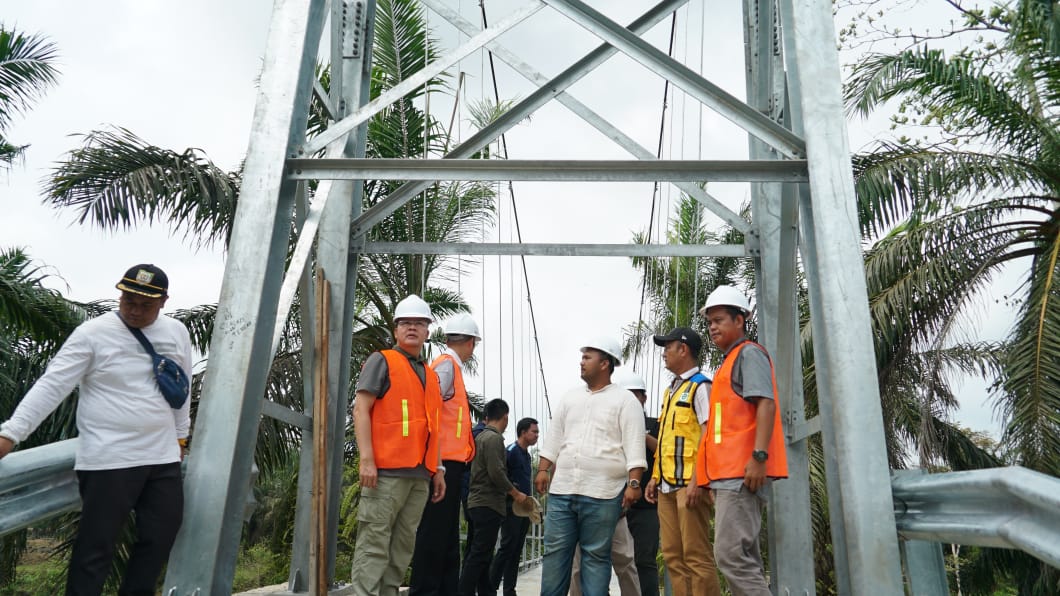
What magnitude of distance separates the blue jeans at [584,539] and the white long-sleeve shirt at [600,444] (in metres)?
0.06

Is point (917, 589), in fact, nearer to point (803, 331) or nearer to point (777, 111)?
point (777, 111)

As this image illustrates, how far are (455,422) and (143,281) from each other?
2955 mm

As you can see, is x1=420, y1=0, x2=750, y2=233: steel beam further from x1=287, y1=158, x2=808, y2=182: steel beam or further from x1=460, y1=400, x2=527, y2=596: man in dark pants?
x1=460, y1=400, x2=527, y2=596: man in dark pants

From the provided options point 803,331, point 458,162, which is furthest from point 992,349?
point 458,162

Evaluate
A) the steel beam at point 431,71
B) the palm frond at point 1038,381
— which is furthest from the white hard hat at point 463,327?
the palm frond at point 1038,381

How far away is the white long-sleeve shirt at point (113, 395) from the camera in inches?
136

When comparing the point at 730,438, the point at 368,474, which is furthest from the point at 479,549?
the point at 730,438

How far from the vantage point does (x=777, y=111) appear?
5.48 meters

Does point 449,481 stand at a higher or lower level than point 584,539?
higher

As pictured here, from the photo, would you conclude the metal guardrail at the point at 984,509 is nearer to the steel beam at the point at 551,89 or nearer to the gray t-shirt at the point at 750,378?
the gray t-shirt at the point at 750,378

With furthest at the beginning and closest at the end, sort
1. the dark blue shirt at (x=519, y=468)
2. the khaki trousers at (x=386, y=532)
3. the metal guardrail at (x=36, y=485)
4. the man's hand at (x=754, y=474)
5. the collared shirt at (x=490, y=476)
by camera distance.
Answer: the dark blue shirt at (x=519, y=468) < the collared shirt at (x=490, y=476) < the khaki trousers at (x=386, y=532) < the man's hand at (x=754, y=474) < the metal guardrail at (x=36, y=485)

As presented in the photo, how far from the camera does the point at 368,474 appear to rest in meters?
4.99

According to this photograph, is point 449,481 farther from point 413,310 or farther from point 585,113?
point 585,113

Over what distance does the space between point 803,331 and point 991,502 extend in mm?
10641
